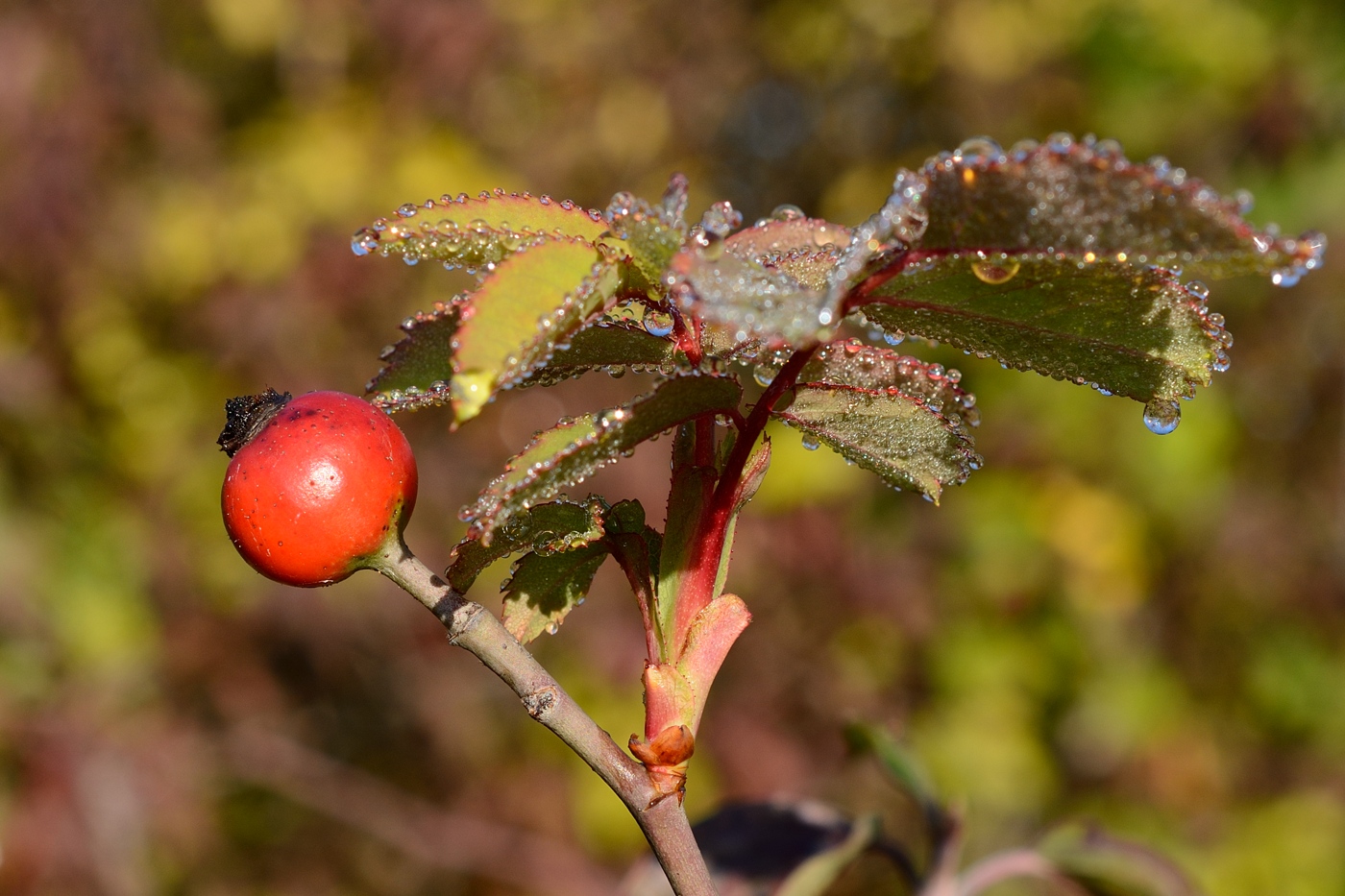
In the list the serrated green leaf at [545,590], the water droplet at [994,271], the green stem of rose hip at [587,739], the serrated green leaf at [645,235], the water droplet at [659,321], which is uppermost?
the water droplet at [994,271]

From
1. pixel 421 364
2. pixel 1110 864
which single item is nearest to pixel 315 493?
pixel 421 364

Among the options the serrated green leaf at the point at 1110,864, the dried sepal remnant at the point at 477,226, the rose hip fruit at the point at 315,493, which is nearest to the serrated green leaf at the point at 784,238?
the dried sepal remnant at the point at 477,226

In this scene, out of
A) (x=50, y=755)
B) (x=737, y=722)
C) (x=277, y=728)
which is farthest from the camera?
(x=277, y=728)

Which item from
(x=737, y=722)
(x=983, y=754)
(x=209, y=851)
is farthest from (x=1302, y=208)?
(x=209, y=851)

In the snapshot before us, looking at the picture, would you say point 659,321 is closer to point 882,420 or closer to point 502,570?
point 882,420

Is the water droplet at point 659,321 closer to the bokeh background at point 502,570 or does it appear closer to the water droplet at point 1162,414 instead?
the water droplet at point 1162,414

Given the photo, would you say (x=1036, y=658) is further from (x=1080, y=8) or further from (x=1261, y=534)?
(x=1080, y=8)

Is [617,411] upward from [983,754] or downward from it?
downward
